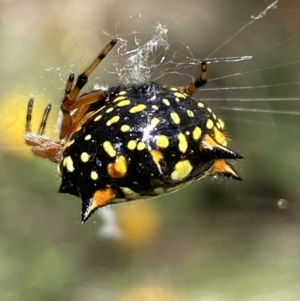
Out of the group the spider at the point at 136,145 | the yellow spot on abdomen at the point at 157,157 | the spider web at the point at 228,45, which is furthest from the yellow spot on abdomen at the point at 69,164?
the spider web at the point at 228,45

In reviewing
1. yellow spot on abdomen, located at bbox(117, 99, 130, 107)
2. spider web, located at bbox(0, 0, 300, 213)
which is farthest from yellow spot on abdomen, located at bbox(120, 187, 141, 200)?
spider web, located at bbox(0, 0, 300, 213)

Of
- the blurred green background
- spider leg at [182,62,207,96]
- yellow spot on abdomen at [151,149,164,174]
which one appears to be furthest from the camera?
the blurred green background

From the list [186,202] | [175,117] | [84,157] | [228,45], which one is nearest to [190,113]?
[175,117]

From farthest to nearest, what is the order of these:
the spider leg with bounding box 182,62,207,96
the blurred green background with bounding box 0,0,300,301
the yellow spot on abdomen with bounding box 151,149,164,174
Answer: the blurred green background with bounding box 0,0,300,301 < the spider leg with bounding box 182,62,207,96 < the yellow spot on abdomen with bounding box 151,149,164,174

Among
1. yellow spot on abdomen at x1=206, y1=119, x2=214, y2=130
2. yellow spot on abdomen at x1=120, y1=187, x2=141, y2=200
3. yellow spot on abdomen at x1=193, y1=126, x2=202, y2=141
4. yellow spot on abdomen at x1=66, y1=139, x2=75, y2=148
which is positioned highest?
yellow spot on abdomen at x1=206, y1=119, x2=214, y2=130

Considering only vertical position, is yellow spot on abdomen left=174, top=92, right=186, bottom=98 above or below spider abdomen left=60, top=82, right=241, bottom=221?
above

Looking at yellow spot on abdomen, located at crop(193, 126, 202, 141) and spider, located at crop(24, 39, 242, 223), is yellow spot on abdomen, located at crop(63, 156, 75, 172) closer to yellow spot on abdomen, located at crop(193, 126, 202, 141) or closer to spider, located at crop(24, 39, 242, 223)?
spider, located at crop(24, 39, 242, 223)

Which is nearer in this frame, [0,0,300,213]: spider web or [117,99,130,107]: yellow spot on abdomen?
[117,99,130,107]: yellow spot on abdomen
